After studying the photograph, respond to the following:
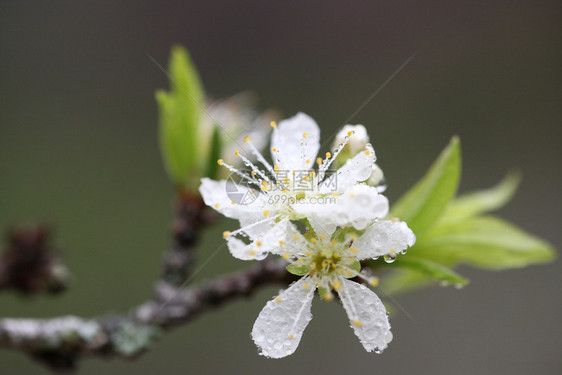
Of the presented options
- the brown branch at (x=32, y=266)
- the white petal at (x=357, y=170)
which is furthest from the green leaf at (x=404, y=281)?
the brown branch at (x=32, y=266)

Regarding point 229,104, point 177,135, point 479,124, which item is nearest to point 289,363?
point 229,104

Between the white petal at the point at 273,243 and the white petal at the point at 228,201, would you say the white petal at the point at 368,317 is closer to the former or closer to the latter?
the white petal at the point at 273,243

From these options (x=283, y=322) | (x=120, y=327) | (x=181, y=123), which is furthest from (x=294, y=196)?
(x=120, y=327)

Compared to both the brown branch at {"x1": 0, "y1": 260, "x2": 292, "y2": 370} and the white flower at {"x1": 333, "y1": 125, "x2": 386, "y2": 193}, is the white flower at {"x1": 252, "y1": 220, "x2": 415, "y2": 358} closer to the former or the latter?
the white flower at {"x1": 333, "y1": 125, "x2": 386, "y2": 193}

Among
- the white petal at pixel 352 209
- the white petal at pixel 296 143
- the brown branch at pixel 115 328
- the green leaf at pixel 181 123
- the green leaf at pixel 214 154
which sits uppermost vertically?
the green leaf at pixel 181 123

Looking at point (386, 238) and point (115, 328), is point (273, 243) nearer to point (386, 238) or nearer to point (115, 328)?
point (386, 238)

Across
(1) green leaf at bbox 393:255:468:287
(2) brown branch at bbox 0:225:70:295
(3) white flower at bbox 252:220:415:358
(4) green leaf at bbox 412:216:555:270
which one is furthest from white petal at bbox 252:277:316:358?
(2) brown branch at bbox 0:225:70:295

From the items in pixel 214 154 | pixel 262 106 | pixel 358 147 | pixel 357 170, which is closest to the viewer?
pixel 357 170
